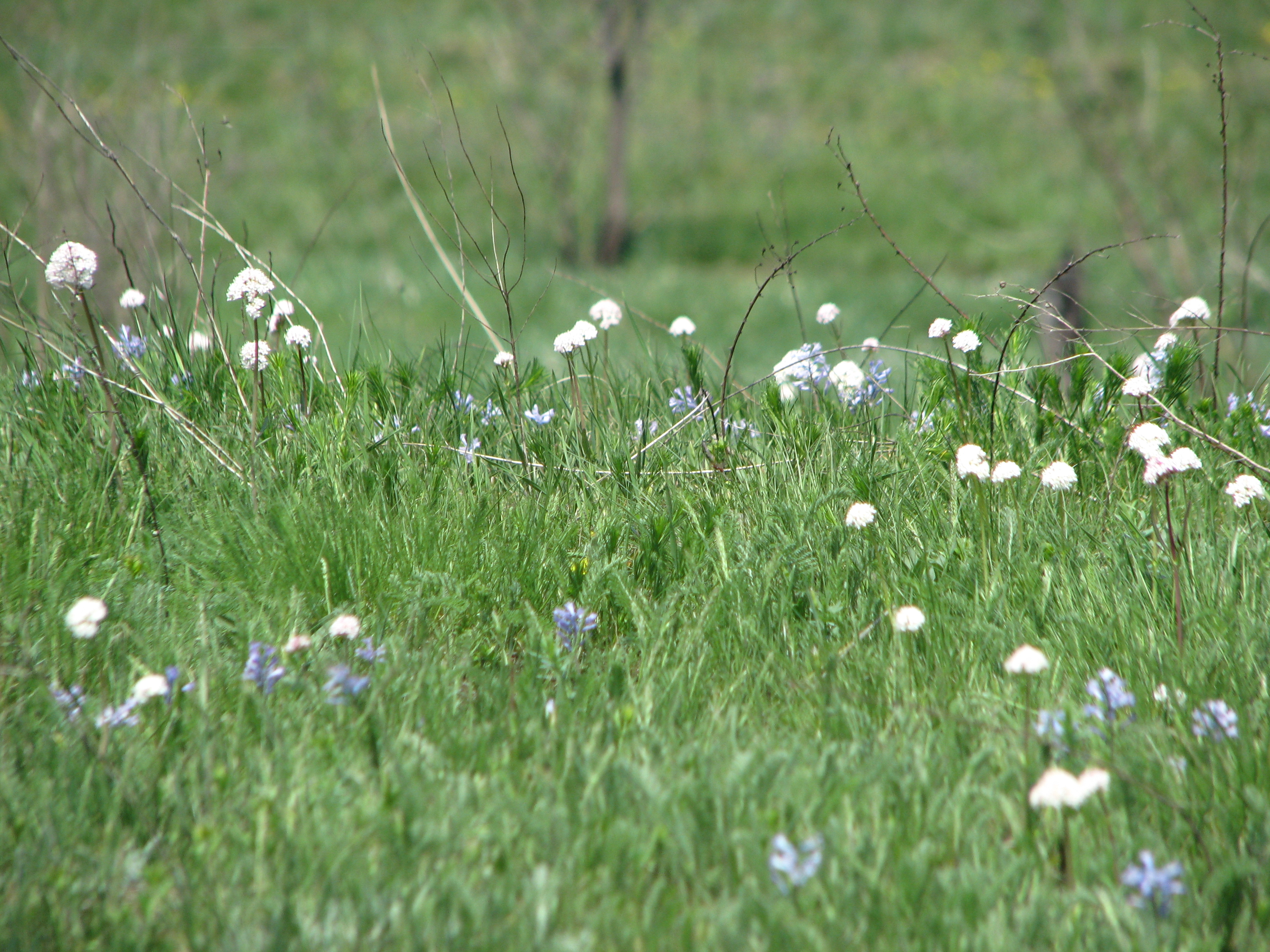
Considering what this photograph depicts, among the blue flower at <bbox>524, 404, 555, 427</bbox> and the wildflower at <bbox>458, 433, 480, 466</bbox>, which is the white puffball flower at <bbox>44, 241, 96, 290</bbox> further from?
the blue flower at <bbox>524, 404, 555, 427</bbox>

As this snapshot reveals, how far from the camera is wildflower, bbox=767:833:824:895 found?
1.26 meters

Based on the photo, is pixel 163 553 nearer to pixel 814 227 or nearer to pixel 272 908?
pixel 272 908

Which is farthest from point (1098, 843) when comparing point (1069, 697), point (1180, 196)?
point (1180, 196)

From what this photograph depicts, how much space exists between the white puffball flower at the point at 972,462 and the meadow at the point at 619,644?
0.01 metres

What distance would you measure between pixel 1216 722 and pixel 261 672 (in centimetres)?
156

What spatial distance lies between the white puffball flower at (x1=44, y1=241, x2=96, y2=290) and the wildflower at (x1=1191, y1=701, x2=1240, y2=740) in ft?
Result: 7.63

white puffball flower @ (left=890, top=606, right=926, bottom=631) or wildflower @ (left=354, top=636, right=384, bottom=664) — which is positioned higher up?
wildflower @ (left=354, top=636, right=384, bottom=664)

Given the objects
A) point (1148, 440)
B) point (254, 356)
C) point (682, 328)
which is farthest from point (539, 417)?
point (1148, 440)

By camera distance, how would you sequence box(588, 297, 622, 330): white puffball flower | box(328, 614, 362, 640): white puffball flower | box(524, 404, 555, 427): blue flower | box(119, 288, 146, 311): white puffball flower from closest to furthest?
box(328, 614, 362, 640): white puffball flower < box(524, 404, 555, 427): blue flower < box(119, 288, 146, 311): white puffball flower < box(588, 297, 622, 330): white puffball flower

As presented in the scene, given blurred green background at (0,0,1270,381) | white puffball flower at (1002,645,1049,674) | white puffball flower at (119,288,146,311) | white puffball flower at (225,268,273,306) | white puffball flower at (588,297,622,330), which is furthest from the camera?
blurred green background at (0,0,1270,381)

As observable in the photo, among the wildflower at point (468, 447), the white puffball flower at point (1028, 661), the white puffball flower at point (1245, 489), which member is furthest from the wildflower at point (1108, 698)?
the wildflower at point (468, 447)

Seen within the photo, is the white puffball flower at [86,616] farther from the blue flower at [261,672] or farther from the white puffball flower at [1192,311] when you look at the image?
the white puffball flower at [1192,311]

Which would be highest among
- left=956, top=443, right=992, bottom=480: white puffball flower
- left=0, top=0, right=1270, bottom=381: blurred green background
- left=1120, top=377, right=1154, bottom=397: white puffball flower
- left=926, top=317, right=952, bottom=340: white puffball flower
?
left=0, top=0, right=1270, bottom=381: blurred green background

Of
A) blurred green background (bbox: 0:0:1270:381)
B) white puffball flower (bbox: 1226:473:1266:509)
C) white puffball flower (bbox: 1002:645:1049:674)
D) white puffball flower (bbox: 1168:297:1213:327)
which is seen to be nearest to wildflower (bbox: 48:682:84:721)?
white puffball flower (bbox: 1002:645:1049:674)
